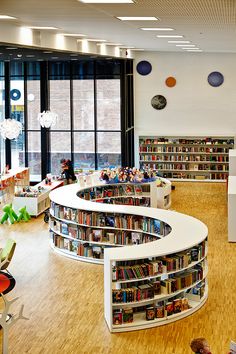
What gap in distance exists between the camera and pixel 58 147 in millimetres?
22594

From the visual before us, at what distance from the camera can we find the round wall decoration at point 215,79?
2253 centimetres

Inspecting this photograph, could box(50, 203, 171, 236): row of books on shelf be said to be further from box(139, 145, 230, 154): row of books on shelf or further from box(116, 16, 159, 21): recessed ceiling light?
box(139, 145, 230, 154): row of books on shelf

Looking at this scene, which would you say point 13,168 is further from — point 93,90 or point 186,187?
point 186,187

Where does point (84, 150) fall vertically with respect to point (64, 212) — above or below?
above

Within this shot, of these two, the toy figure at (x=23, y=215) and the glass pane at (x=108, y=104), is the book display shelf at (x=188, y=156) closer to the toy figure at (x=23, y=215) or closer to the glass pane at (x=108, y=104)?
the glass pane at (x=108, y=104)

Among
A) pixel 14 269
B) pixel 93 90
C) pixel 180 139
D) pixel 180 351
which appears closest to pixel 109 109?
pixel 93 90

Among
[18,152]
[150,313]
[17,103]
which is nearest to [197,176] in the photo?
[18,152]

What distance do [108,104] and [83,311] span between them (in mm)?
13413

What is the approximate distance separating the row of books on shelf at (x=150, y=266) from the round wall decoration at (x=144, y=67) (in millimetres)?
13819

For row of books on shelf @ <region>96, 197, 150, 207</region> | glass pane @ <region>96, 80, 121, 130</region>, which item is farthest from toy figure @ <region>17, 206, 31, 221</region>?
glass pane @ <region>96, 80, 121, 130</region>

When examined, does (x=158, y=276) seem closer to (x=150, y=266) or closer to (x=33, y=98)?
(x=150, y=266)

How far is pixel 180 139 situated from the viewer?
75.2ft

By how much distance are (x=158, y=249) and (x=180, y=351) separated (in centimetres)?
164

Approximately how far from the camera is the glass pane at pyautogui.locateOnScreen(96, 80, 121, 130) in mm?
22453
